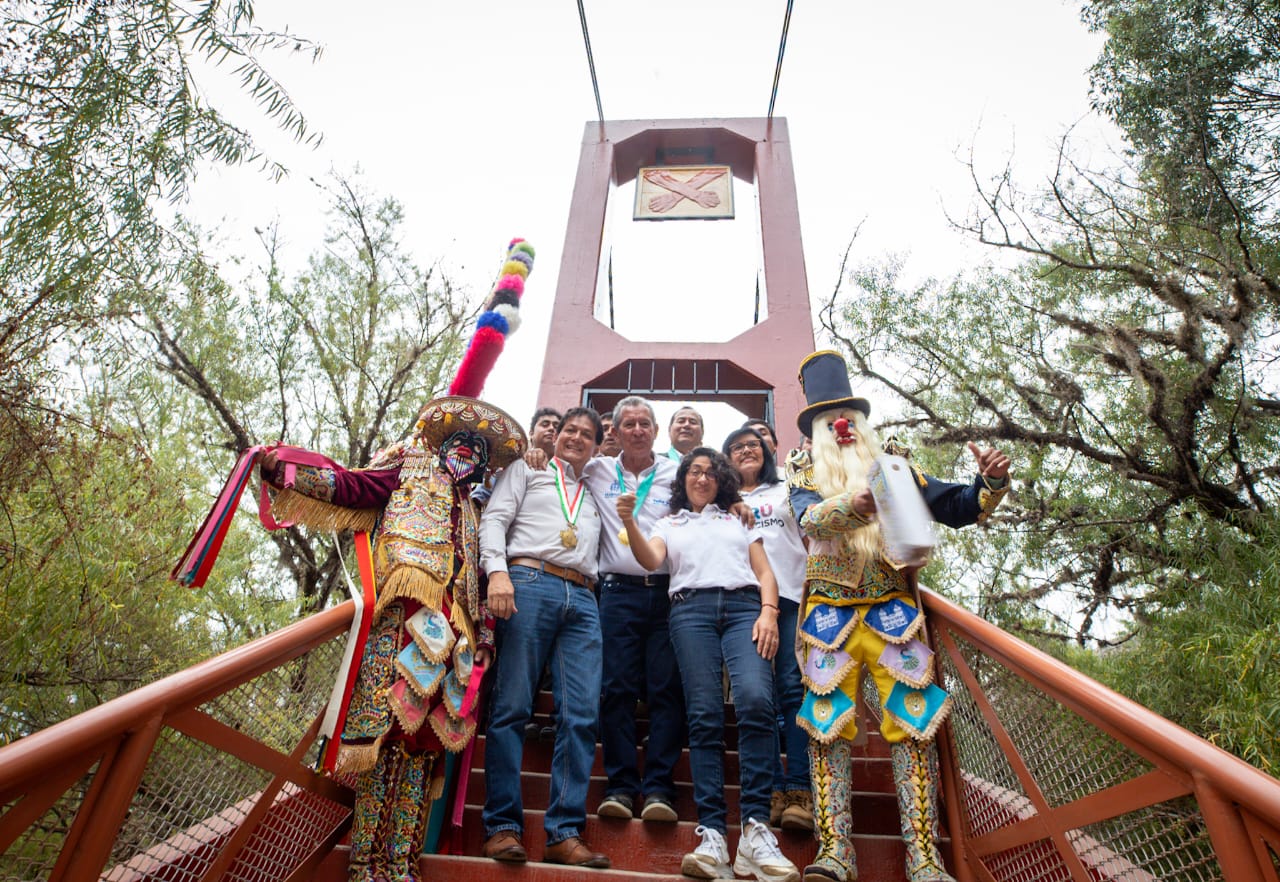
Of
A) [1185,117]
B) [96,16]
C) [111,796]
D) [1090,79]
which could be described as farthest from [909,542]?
[1090,79]

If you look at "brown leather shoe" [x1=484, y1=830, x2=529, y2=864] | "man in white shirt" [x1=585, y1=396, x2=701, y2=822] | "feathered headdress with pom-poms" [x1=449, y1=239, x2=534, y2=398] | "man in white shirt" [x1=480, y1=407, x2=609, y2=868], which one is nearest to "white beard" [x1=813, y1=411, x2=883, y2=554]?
"man in white shirt" [x1=585, y1=396, x2=701, y2=822]

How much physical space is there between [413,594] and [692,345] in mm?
5398

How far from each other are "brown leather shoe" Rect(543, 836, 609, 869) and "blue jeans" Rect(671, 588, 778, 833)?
1.09 feet

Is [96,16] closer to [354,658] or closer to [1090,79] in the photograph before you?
[354,658]

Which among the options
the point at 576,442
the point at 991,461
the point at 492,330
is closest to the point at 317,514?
the point at 492,330

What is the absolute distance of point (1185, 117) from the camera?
7.09 m

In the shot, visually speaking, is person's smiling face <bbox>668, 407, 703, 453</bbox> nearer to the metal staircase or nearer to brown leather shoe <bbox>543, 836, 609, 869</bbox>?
the metal staircase

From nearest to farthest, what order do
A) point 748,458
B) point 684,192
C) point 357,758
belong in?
point 357,758, point 748,458, point 684,192

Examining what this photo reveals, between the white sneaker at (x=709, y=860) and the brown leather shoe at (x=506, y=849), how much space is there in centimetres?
47

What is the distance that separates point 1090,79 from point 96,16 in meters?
8.62

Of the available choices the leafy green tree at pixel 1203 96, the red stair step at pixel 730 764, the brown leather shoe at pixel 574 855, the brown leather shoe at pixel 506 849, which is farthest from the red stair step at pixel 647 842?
the leafy green tree at pixel 1203 96

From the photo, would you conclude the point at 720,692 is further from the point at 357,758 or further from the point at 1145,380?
the point at 1145,380

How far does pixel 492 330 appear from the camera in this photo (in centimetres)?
295

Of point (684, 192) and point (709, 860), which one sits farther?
point (684, 192)
